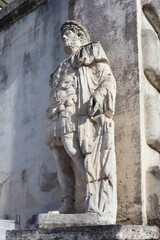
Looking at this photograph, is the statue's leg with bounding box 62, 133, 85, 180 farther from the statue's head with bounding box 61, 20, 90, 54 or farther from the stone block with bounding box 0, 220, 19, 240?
the stone block with bounding box 0, 220, 19, 240

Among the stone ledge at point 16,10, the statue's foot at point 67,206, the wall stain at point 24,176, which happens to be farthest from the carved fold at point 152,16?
the wall stain at point 24,176

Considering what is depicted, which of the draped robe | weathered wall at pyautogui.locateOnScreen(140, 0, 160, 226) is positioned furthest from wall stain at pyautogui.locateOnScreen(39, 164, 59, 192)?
weathered wall at pyautogui.locateOnScreen(140, 0, 160, 226)

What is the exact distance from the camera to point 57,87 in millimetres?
5629

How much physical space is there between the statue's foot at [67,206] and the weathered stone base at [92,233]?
23.7 inches

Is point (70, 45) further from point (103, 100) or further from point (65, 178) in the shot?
point (65, 178)

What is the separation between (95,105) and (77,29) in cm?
137

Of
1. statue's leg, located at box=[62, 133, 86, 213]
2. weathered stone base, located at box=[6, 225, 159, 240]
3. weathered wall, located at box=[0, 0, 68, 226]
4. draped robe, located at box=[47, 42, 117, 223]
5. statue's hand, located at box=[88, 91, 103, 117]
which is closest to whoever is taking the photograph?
weathered stone base, located at box=[6, 225, 159, 240]

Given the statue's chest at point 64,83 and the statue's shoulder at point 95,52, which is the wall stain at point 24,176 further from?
the statue's shoulder at point 95,52

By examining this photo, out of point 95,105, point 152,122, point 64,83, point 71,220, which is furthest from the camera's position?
point 152,122

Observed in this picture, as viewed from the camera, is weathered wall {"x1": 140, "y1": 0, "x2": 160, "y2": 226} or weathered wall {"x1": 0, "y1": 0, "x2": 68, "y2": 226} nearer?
weathered wall {"x1": 140, "y1": 0, "x2": 160, "y2": 226}

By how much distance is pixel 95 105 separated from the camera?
5121 mm

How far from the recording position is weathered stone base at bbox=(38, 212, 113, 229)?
4.73m

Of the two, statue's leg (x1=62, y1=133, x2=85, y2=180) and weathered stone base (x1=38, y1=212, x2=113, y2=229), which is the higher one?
statue's leg (x1=62, y1=133, x2=85, y2=180)

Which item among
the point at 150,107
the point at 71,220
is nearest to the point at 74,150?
the point at 71,220
